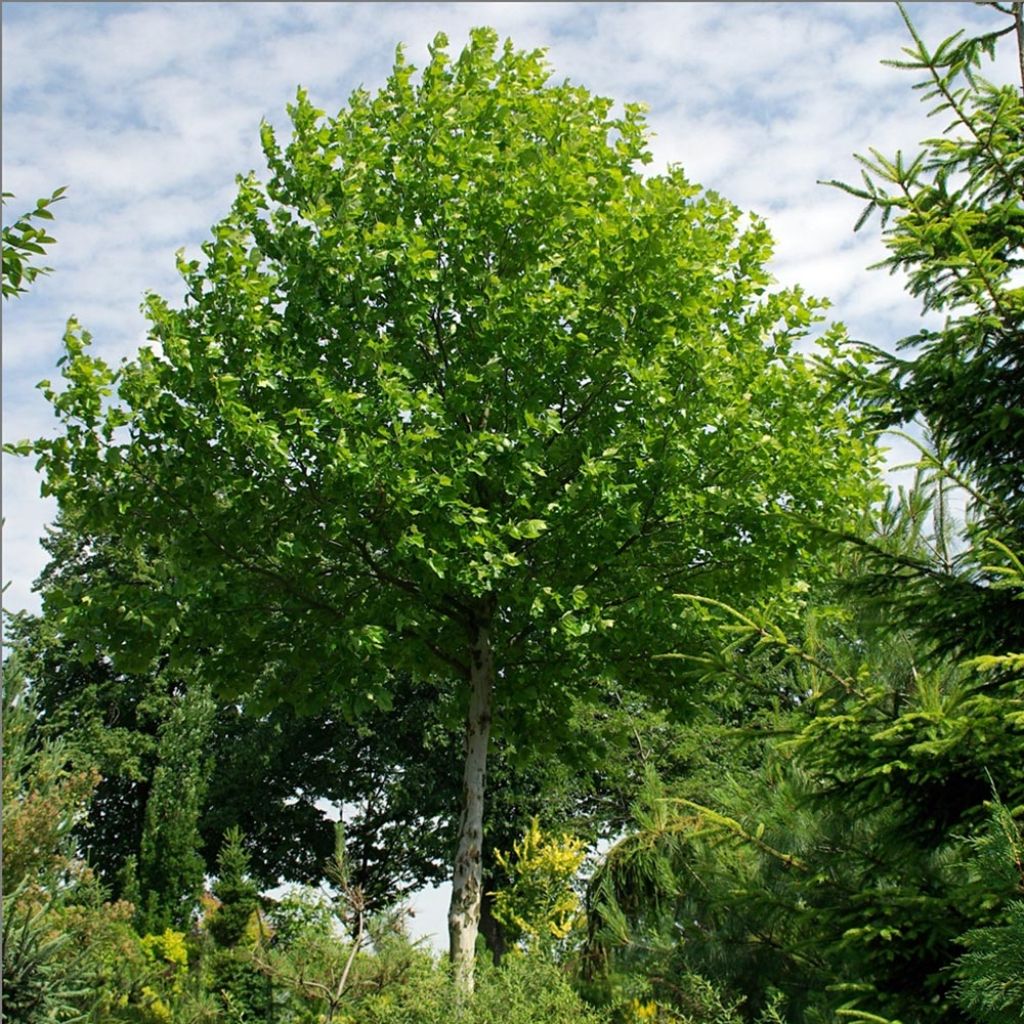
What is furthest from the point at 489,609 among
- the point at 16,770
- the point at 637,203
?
the point at 16,770

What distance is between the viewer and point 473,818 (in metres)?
10.7

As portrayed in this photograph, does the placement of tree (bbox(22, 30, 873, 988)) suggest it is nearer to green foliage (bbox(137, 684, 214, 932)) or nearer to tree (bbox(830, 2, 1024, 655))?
tree (bbox(830, 2, 1024, 655))

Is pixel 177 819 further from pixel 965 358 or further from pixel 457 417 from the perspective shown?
pixel 965 358

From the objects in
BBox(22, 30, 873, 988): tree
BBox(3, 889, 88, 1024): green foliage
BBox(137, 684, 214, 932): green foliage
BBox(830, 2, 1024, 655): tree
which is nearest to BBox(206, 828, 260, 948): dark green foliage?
BBox(137, 684, 214, 932): green foliage

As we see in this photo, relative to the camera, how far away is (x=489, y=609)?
11.2m

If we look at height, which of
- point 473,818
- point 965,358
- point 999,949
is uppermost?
point 965,358

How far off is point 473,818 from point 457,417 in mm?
3917

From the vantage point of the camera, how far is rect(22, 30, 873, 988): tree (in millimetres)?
9844

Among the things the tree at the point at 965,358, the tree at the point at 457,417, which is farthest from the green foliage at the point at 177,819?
the tree at the point at 965,358

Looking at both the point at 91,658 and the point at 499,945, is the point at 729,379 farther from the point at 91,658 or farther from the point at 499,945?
the point at 499,945

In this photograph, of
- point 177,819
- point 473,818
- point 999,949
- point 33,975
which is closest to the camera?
point 999,949

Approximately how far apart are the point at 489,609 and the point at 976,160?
250 inches

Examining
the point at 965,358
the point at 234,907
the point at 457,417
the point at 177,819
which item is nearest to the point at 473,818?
the point at 457,417

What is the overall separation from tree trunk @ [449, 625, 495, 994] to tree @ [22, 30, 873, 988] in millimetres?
29
